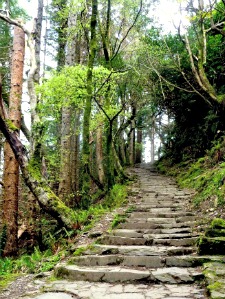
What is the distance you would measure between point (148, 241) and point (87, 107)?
4.56m

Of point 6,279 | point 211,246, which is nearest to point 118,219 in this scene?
point 211,246

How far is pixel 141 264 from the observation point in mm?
4906

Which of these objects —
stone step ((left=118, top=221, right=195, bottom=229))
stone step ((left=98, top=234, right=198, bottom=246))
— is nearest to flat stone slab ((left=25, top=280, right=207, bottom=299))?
stone step ((left=98, top=234, right=198, bottom=246))

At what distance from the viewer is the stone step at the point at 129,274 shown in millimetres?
4262

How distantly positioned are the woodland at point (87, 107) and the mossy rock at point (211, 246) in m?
2.24

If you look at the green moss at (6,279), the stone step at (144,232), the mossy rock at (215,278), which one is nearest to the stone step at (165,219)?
the stone step at (144,232)

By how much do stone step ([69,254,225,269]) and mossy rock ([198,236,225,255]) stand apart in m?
0.17

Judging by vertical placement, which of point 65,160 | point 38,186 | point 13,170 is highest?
point 65,160

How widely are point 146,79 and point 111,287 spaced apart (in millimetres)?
11929

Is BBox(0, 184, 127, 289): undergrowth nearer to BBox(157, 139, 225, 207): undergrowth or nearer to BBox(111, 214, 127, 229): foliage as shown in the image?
BBox(111, 214, 127, 229): foliage

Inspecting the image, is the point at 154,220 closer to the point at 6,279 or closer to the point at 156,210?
the point at 156,210

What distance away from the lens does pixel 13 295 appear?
4020mm

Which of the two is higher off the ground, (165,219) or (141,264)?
(165,219)

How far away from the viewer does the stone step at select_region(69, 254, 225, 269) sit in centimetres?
472
